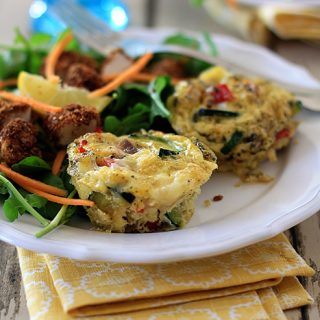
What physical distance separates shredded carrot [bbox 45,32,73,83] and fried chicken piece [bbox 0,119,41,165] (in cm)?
66

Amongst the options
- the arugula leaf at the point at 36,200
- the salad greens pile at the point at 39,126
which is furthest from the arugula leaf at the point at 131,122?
the arugula leaf at the point at 36,200

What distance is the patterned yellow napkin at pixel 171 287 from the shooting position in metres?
2.51

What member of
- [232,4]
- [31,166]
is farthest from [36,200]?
[232,4]

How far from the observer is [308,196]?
3.06 metres

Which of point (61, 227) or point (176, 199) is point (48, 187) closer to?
point (61, 227)

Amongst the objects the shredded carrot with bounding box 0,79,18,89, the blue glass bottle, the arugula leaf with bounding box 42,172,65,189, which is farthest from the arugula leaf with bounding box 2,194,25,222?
the blue glass bottle

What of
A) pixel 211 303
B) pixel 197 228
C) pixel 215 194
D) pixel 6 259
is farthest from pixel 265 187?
pixel 6 259

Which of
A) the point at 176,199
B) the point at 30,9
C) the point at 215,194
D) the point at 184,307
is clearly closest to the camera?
the point at 184,307

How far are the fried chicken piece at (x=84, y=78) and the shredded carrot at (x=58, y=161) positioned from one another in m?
0.66

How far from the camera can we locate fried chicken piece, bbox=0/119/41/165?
10.2 ft

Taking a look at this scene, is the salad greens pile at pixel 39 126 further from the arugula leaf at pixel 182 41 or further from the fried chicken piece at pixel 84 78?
the fried chicken piece at pixel 84 78

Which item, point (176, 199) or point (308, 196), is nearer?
point (176, 199)

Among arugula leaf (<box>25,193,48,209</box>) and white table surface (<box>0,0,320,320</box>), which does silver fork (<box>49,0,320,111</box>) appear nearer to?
white table surface (<box>0,0,320,320</box>)

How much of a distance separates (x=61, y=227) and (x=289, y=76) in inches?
97.3
